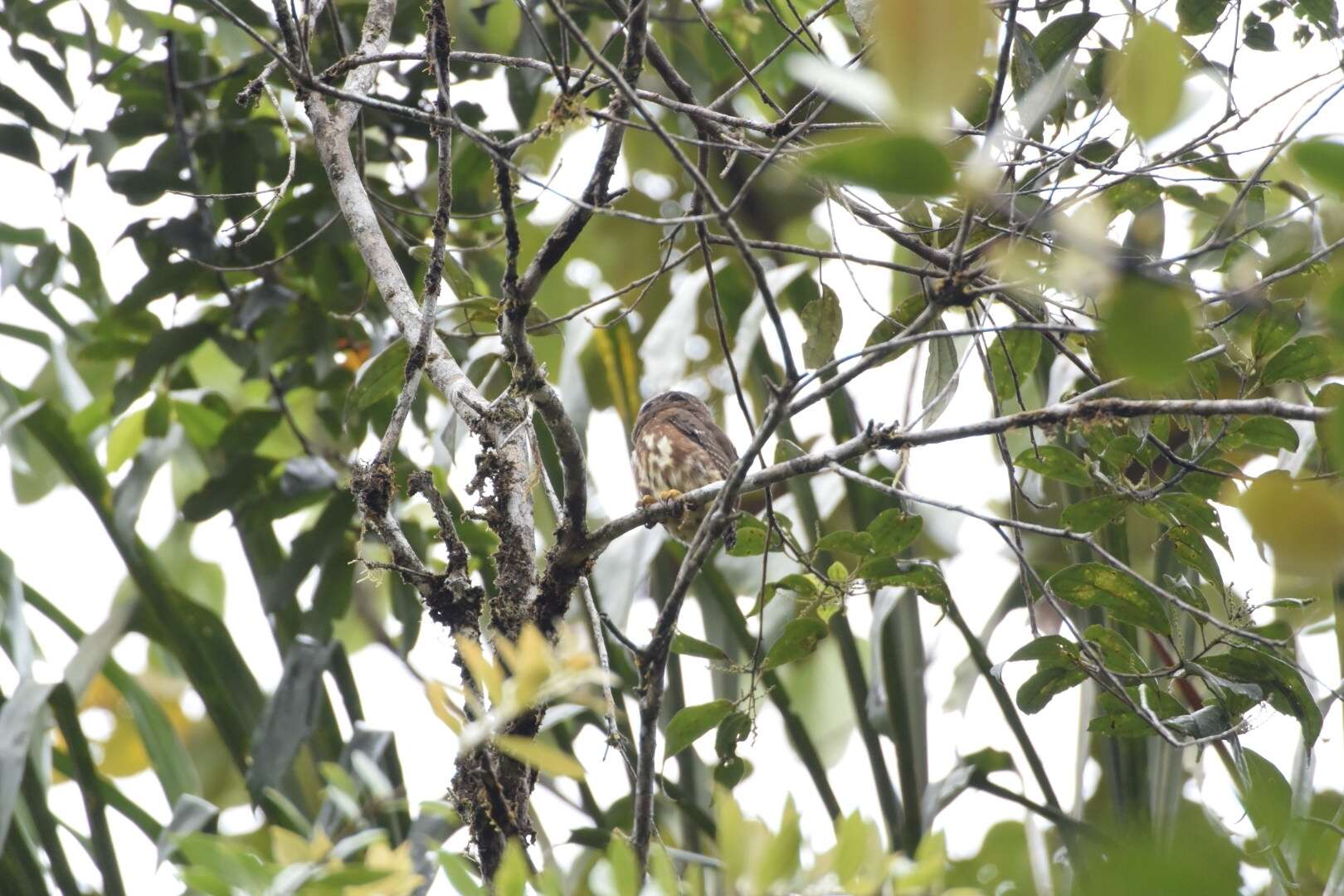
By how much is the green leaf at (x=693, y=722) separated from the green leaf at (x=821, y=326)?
2.11ft

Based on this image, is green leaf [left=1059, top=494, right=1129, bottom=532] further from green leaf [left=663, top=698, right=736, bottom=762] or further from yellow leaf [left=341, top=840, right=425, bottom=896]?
yellow leaf [left=341, top=840, right=425, bottom=896]

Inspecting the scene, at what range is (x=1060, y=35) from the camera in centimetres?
219

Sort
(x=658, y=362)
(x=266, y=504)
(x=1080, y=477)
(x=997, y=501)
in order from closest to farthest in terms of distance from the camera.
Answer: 1. (x=1080, y=477)
2. (x=658, y=362)
3. (x=266, y=504)
4. (x=997, y=501)

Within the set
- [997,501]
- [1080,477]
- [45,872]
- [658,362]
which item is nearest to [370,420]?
[658,362]

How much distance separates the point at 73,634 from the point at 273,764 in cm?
92

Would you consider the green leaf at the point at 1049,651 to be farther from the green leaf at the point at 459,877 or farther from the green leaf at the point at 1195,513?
the green leaf at the point at 459,877

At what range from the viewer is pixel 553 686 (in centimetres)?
101

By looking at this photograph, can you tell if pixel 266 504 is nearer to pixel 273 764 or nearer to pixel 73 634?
pixel 73 634

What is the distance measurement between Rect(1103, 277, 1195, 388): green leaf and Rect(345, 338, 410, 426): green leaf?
197 centimetres

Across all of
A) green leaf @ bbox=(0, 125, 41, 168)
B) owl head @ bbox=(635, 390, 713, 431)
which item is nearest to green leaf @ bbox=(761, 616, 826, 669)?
owl head @ bbox=(635, 390, 713, 431)

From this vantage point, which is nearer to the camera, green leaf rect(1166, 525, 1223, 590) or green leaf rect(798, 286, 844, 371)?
green leaf rect(1166, 525, 1223, 590)

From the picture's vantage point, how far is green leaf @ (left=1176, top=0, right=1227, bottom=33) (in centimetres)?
225

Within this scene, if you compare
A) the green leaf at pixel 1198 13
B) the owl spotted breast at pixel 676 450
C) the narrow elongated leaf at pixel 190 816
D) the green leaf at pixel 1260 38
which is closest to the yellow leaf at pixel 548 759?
the green leaf at pixel 1198 13

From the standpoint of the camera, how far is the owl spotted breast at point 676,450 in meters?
4.38
